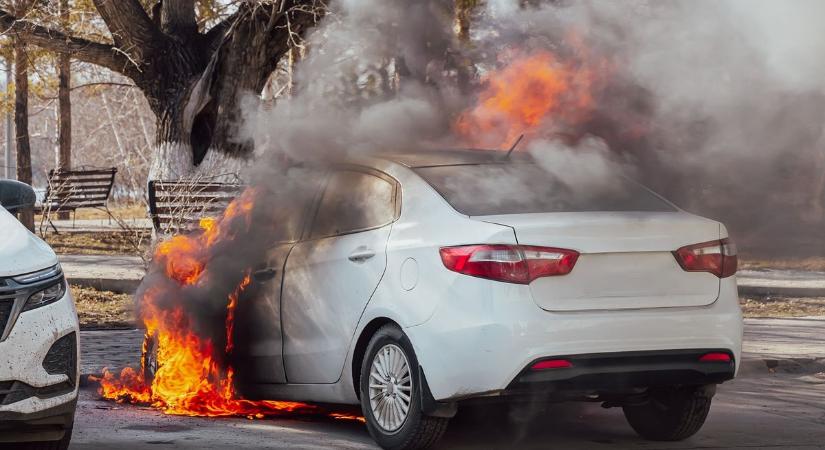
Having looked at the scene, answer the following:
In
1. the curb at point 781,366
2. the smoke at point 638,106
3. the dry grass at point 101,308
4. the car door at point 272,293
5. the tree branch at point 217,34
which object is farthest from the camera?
the tree branch at point 217,34

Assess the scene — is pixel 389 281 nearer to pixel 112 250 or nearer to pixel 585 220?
pixel 585 220

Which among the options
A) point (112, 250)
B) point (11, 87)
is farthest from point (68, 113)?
point (112, 250)

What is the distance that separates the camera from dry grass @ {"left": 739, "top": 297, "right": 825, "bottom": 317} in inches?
562

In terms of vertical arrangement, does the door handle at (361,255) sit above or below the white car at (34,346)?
above

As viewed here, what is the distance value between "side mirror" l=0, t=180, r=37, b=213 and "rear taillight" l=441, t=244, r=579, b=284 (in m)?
2.31

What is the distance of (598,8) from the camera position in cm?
862

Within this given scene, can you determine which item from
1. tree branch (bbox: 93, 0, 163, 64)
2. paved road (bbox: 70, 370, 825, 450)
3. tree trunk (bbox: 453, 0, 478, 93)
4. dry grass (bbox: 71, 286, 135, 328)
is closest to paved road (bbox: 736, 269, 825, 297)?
tree trunk (bbox: 453, 0, 478, 93)

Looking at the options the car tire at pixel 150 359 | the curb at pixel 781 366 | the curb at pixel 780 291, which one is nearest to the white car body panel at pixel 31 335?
the car tire at pixel 150 359

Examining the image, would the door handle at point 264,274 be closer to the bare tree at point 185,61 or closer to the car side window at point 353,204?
the car side window at point 353,204

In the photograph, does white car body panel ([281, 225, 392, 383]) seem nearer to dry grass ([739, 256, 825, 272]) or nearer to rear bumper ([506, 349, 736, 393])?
rear bumper ([506, 349, 736, 393])

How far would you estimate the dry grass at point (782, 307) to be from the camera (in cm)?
1427

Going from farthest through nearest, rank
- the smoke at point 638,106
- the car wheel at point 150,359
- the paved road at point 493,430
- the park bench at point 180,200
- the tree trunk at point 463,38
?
the park bench at point 180,200
the tree trunk at point 463,38
the car wheel at point 150,359
the smoke at point 638,106
the paved road at point 493,430

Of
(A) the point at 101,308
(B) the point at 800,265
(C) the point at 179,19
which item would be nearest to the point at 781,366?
(A) the point at 101,308

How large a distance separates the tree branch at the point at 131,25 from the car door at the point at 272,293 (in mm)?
10439
